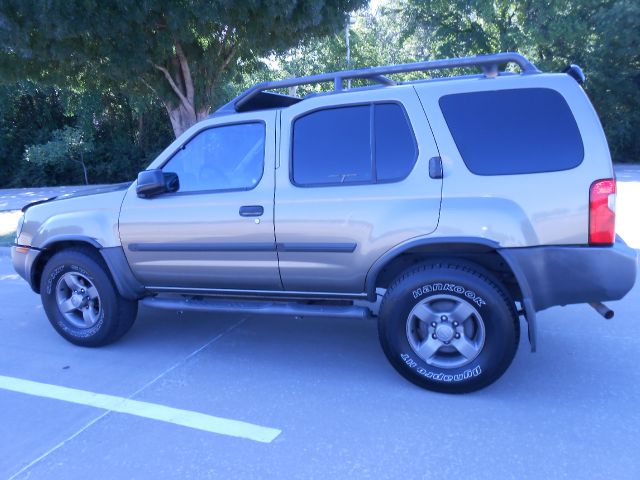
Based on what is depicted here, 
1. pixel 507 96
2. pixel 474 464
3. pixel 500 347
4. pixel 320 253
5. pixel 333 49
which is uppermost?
pixel 333 49

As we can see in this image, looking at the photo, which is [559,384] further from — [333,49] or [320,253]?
[333,49]

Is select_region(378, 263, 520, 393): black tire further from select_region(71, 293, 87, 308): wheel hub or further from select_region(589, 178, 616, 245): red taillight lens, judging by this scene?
select_region(71, 293, 87, 308): wheel hub

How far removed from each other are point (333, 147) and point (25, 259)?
2989mm

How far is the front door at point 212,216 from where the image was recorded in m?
4.16

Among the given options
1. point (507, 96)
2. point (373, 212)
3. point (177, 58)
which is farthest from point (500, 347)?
point (177, 58)

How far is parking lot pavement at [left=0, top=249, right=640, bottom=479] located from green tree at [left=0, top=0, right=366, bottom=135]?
465 cm

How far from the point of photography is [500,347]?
11.8 feet

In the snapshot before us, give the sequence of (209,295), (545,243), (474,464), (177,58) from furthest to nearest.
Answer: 1. (177,58)
2. (209,295)
3. (545,243)
4. (474,464)

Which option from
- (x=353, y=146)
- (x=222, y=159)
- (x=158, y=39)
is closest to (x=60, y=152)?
(x=158, y=39)

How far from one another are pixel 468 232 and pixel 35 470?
2870 mm

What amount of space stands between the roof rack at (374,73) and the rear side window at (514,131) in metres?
0.25

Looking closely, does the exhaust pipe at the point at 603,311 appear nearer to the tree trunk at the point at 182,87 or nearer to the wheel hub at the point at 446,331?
the wheel hub at the point at 446,331

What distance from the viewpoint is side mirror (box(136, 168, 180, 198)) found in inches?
168

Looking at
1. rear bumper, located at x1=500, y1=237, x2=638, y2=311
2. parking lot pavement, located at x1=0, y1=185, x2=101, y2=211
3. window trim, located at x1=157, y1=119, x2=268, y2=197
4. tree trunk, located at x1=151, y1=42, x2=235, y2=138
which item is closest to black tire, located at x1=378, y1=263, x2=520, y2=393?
rear bumper, located at x1=500, y1=237, x2=638, y2=311
